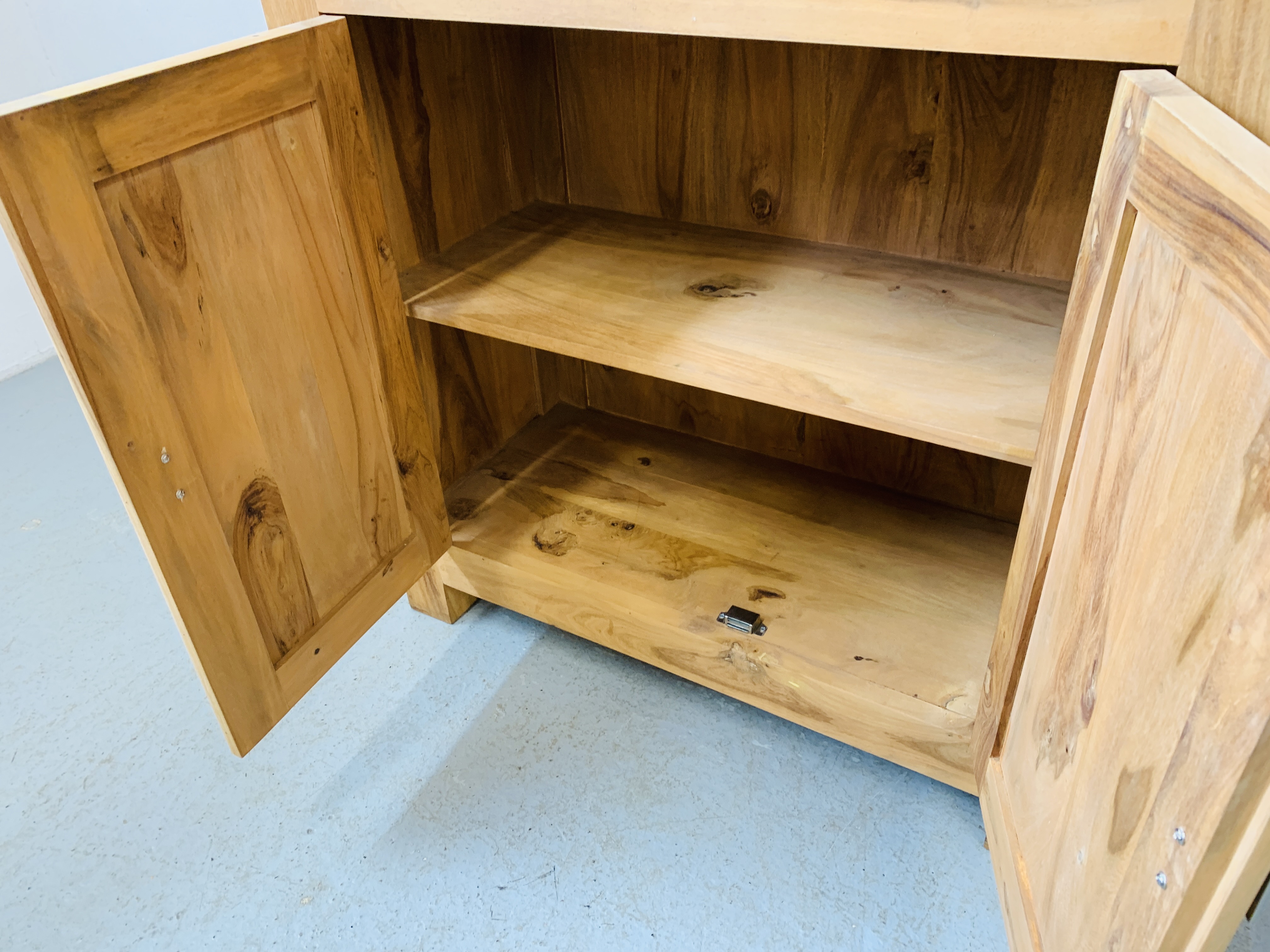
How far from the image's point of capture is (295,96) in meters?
0.79

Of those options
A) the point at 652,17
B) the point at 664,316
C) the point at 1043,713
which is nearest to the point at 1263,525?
the point at 1043,713

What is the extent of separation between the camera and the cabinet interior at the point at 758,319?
93cm

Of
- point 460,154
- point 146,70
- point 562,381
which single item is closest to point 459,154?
point 460,154

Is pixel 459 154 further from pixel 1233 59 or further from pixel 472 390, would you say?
pixel 1233 59

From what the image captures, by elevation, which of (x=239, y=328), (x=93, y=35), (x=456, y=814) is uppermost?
(x=93, y=35)

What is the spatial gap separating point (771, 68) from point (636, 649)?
0.75 m

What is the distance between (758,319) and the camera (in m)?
0.98

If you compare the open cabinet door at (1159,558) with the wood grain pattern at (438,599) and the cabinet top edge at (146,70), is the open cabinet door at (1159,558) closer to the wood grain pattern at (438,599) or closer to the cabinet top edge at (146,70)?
the cabinet top edge at (146,70)

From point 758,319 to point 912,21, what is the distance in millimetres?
388

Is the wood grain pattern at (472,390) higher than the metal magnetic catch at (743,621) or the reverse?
higher

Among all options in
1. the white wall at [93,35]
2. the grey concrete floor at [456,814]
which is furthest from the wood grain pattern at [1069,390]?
the white wall at [93,35]

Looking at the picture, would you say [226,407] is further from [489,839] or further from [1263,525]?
[1263,525]

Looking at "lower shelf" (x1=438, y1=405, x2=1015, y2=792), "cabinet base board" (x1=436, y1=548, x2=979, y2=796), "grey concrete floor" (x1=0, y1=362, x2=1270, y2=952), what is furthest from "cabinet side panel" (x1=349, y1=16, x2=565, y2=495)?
"grey concrete floor" (x1=0, y1=362, x2=1270, y2=952)

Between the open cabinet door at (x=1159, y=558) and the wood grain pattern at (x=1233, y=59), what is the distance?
0.02m
